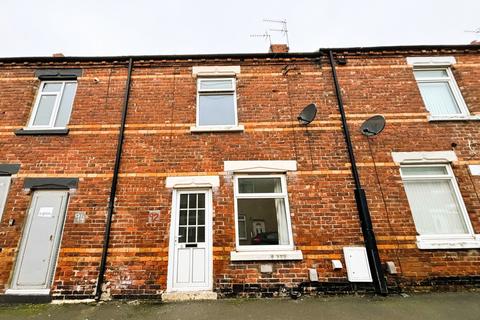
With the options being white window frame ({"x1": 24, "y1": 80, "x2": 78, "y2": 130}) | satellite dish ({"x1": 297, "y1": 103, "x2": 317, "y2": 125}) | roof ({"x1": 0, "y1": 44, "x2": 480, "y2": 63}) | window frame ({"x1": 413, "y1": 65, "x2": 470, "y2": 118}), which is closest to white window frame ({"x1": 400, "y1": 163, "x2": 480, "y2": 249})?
window frame ({"x1": 413, "y1": 65, "x2": 470, "y2": 118})

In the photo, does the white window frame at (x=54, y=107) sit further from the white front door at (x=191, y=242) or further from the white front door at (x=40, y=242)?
the white front door at (x=191, y=242)

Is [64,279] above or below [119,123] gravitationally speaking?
below

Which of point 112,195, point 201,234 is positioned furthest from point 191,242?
point 112,195

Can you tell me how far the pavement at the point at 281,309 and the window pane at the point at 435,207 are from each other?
54.7 inches

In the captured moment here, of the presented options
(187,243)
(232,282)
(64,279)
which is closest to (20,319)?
A: (64,279)

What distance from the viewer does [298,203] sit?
20.7 ft

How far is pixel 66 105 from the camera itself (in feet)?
24.4

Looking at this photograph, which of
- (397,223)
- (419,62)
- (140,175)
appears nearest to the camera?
(397,223)

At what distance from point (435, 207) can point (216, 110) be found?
6.05 metres

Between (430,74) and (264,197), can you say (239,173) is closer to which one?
(264,197)

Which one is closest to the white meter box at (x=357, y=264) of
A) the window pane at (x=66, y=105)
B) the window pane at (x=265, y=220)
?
the window pane at (x=265, y=220)

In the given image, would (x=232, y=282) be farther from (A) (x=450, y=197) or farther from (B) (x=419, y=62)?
(B) (x=419, y=62)

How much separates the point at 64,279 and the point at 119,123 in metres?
3.86

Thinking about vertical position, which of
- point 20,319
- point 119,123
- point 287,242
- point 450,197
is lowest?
point 20,319
